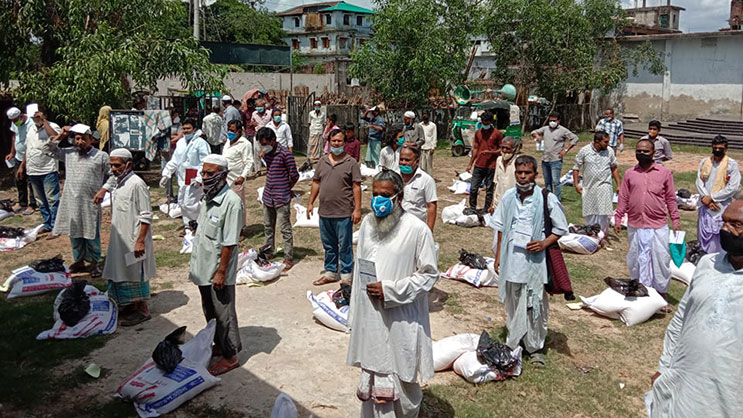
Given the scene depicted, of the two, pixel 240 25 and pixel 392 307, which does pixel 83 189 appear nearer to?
pixel 392 307

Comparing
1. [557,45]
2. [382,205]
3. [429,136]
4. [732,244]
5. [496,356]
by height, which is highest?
[557,45]

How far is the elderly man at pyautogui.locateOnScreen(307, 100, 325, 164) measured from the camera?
15562mm

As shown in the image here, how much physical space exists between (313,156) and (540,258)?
1142 centimetres

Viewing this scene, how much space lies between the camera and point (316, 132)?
51.1 ft

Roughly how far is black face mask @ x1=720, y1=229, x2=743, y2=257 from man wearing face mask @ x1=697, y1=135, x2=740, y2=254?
470cm

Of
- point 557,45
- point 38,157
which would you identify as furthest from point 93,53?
point 557,45

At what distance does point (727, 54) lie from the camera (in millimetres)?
24047

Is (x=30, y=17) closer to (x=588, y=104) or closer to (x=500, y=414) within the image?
(x=500, y=414)

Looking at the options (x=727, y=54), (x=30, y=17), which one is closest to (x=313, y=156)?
(x=30, y=17)

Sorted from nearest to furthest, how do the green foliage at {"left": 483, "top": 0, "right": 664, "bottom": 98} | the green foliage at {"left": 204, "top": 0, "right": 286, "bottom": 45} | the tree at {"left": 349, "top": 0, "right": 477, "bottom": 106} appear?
the tree at {"left": 349, "top": 0, "right": 477, "bottom": 106} → the green foliage at {"left": 483, "top": 0, "right": 664, "bottom": 98} → the green foliage at {"left": 204, "top": 0, "right": 286, "bottom": 45}

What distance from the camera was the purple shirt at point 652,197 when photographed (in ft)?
→ 20.3

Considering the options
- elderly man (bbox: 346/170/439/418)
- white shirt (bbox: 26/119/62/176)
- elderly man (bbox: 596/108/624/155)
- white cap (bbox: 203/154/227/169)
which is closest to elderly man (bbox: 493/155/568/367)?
elderly man (bbox: 346/170/439/418)

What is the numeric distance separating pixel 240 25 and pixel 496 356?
45606 millimetres

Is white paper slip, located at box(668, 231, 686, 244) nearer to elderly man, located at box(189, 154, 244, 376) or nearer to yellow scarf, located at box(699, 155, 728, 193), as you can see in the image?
yellow scarf, located at box(699, 155, 728, 193)
